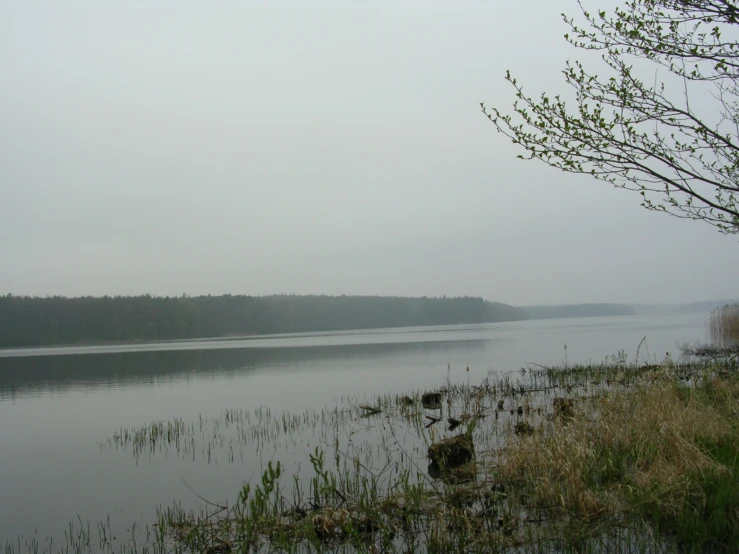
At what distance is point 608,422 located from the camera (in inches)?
374

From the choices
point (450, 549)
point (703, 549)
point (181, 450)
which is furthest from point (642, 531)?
point (181, 450)

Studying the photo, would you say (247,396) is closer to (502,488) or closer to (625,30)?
(502,488)

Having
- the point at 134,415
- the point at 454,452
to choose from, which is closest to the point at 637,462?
the point at 454,452

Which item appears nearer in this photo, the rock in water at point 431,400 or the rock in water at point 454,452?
the rock in water at point 454,452

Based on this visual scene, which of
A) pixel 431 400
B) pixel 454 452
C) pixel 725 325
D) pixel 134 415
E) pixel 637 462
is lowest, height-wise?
pixel 134 415

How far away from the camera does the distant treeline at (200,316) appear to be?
111188 mm

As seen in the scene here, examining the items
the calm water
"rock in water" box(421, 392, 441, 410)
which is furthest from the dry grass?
"rock in water" box(421, 392, 441, 410)

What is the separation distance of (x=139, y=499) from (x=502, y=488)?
21.2 feet

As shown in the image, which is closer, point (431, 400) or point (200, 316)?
point (431, 400)

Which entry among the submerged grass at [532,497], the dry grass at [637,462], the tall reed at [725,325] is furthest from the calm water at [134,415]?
the dry grass at [637,462]

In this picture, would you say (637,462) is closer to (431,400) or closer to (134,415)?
(431,400)

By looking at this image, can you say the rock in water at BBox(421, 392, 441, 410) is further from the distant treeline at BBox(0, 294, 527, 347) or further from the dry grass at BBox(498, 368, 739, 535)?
the distant treeline at BBox(0, 294, 527, 347)

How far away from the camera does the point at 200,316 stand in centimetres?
13762

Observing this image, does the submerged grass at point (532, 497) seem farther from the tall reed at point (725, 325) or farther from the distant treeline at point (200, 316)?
the distant treeline at point (200, 316)
